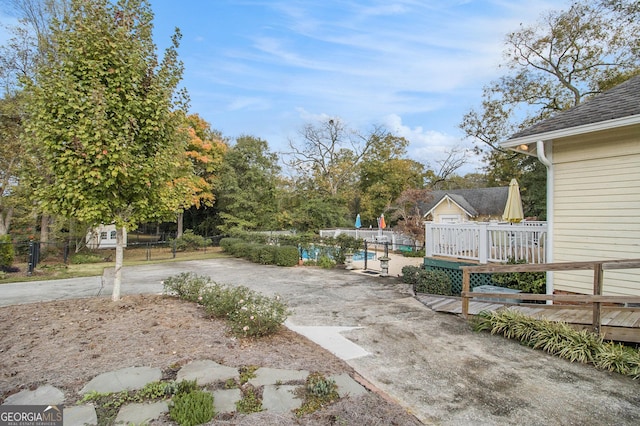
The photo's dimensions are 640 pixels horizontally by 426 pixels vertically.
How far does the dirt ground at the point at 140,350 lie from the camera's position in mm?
2428

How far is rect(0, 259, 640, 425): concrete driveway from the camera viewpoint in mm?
2619

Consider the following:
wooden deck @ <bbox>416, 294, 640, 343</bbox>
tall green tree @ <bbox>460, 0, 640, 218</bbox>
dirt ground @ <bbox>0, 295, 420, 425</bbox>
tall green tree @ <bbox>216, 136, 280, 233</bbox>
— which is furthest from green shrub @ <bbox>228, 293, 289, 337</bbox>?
tall green tree @ <bbox>216, 136, 280, 233</bbox>

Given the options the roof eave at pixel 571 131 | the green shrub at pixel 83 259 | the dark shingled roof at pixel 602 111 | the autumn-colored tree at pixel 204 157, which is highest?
the autumn-colored tree at pixel 204 157

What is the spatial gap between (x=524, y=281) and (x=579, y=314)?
5.54 feet

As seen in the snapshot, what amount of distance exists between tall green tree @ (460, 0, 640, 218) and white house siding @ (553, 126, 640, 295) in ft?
41.4

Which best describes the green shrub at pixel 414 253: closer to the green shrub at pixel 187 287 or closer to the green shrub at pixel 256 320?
the green shrub at pixel 187 287

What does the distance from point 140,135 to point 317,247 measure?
948 cm

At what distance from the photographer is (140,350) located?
3.29 m

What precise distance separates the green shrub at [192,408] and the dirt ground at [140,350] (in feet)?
0.27

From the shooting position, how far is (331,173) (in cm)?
3009

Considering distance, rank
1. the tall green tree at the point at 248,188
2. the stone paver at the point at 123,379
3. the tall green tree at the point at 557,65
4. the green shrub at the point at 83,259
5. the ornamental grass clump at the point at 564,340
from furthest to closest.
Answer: the tall green tree at the point at 248,188, the green shrub at the point at 83,259, the tall green tree at the point at 557,65, the ornamental grass clump at the point at 564,340, the stone paver at the point at 123,379

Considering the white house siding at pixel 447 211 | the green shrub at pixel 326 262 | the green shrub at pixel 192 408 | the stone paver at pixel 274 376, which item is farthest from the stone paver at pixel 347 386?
the white house siding at pixel 447 211

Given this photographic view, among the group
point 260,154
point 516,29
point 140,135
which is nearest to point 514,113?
point 516,29

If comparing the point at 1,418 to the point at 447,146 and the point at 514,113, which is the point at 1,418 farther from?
the point at 447,146
